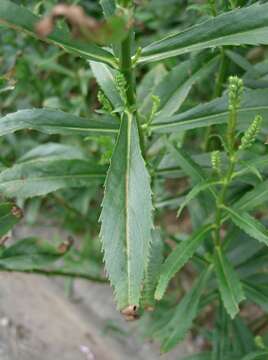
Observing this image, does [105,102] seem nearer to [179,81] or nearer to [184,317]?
[179,81]

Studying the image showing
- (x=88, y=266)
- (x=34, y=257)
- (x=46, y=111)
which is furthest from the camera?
(x=88, y=266)

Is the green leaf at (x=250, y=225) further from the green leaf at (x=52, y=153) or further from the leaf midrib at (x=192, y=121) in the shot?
the green leaf at (x=52, y=153)

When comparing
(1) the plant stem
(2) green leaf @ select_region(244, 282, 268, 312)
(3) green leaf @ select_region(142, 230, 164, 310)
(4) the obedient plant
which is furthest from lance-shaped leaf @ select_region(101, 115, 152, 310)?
(2) green leaf @ select_region(244, 282, 268, 312)

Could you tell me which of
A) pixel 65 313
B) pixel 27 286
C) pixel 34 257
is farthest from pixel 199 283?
pixel 27 286

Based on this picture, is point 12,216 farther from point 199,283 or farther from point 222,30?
point 222,30

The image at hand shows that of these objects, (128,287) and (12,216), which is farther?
(12,216)

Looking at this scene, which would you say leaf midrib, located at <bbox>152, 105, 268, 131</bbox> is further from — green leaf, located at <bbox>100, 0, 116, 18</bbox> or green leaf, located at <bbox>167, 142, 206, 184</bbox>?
green leaf, located at <bbox>100, 0, 116, 18</bbox>
